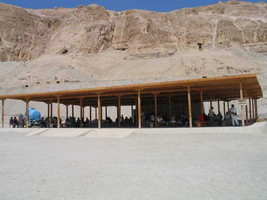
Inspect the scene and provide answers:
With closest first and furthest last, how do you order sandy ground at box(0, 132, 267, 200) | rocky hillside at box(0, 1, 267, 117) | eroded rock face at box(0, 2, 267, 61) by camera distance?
sandy ground at box(0, 132, 267, 200)
rocky hillside at box(0, 1, 267, 117)
eroded rock face at box(0, 2, 267, 61)

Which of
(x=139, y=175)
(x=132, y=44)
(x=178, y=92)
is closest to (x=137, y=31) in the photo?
(x=132, y=44)

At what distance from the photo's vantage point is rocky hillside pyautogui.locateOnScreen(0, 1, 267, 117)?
4669cm

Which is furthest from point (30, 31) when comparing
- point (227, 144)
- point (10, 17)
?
point (227, 144)

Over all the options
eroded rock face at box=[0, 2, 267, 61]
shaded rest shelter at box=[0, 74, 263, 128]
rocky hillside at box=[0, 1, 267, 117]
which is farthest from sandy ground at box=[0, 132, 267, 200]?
eroded rock face at box=[0, 2, 267, 61]

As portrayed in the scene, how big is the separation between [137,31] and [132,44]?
12.7 feet

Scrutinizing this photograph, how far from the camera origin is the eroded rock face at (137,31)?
62.0 meters

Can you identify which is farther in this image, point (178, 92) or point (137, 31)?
point (137, 31)

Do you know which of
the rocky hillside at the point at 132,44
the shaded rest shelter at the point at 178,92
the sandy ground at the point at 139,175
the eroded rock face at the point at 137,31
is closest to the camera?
the sandy ground at the point at 139,175

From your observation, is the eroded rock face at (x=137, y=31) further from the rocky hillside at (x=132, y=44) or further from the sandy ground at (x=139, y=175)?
the sandy ground at (x=139, y=175)

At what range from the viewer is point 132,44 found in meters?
67.9

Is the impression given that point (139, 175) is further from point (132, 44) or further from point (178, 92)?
point (132, 44)

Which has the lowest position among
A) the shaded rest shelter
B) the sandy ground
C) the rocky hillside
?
the sandy ground

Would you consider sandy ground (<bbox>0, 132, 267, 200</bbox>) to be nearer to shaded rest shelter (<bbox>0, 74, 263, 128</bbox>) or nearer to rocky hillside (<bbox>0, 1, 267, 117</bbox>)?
shaded rest shelter (<bbox>0, 74, 263, 128</bbox>)

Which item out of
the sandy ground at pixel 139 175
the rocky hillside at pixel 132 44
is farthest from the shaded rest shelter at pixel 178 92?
the rocky hillside at pixel 132 44
